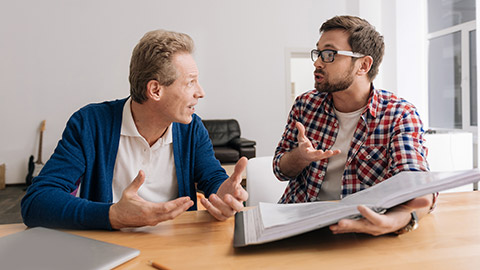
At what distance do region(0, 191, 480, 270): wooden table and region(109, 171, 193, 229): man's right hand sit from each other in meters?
0.02

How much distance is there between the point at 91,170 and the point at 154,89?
0.33 m

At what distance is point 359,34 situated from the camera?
156cm

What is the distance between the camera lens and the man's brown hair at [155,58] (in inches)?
48.0

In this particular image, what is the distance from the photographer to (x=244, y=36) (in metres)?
6.36

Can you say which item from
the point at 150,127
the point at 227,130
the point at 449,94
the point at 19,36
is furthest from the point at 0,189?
the point at 449,94

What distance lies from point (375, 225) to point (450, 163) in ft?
5.99

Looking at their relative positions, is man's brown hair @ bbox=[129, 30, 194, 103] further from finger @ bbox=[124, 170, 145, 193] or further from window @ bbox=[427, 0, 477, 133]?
window @ bbox=[427, 0, 477, 133]

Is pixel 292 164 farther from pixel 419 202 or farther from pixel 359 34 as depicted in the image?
pixel 419 202

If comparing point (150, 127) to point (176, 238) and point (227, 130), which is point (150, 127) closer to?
point (176, 238)

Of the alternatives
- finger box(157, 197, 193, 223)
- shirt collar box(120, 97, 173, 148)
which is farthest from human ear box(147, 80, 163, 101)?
finger box(157, 197, 193, 223)

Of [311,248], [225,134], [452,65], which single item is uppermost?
[452,65]

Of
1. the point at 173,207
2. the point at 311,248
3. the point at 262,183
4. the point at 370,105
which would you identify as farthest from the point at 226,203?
the point at 370,105

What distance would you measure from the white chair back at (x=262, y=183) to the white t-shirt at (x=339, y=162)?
0.58ft

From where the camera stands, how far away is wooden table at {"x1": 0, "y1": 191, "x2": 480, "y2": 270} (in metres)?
0.62
